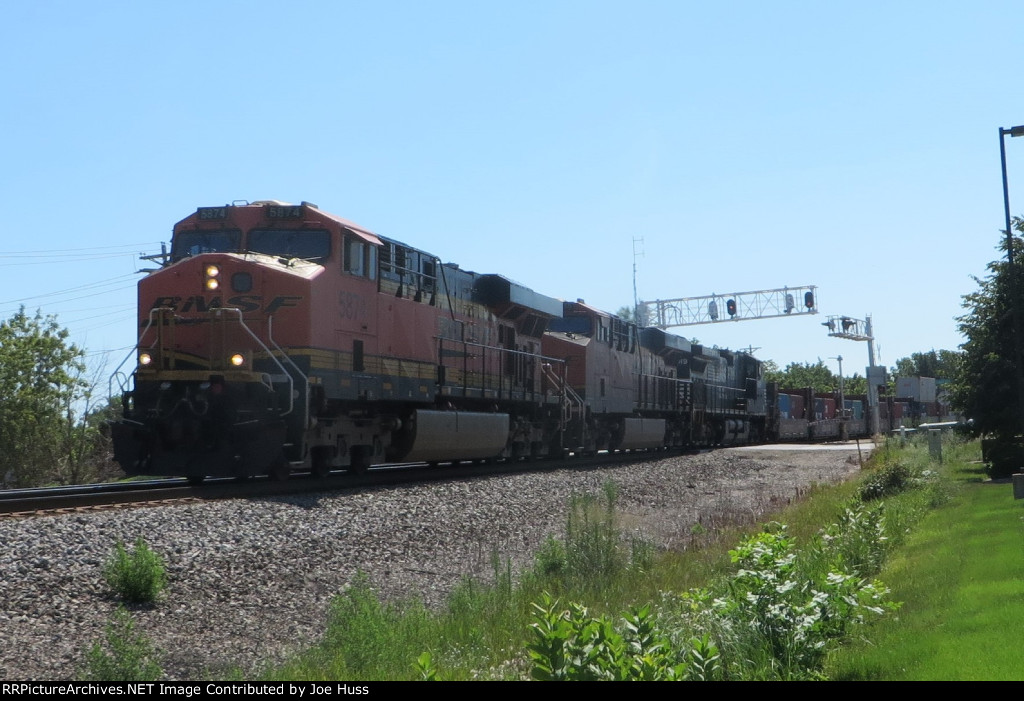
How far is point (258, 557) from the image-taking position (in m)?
10.6

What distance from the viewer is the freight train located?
571 inches

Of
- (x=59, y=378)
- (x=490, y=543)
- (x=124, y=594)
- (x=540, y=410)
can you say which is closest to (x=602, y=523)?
(x=490, y=543)

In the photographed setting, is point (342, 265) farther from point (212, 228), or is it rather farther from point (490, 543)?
point (490, 543)

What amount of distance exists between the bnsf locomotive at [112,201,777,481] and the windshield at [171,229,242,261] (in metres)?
0.02

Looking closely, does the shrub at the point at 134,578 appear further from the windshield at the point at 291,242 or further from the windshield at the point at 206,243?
the windshield at the point at 206,243

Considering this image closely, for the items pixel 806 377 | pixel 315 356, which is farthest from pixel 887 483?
pixel 806 377

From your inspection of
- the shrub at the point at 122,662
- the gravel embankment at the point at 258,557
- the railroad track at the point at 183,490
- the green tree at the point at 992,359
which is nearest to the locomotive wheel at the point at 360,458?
the railroad track at the point at 183,490

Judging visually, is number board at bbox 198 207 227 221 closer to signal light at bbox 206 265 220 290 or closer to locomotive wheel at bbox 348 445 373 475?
signal light at bbox 206 265 220 290

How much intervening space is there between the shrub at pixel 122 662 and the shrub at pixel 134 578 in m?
1.29

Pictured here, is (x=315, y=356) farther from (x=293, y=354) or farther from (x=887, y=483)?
(x=887, y=483)

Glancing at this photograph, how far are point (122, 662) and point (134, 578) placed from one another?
6.45 feet

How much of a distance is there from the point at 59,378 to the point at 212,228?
27.8 metres

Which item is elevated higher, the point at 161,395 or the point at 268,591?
the point at 161,395

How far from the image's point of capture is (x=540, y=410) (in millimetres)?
25156
